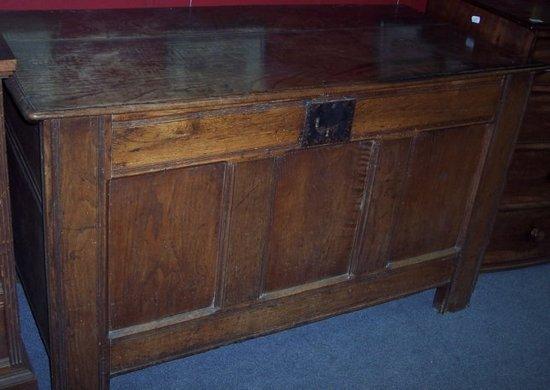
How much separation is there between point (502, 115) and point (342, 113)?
2.05 ft

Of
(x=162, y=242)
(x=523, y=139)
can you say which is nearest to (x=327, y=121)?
(x=162, y=242)

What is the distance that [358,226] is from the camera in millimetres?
2088

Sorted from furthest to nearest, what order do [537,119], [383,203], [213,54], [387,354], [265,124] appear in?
[537,119]
[387,354]
[383,203]
[213,54]
[265,124]

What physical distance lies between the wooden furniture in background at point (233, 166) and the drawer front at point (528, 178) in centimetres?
22

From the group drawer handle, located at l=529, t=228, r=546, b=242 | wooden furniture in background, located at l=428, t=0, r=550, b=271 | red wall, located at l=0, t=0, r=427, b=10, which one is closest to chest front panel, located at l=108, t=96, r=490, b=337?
wooden furniture in background, located at l=428, t=0, r=550, b=271

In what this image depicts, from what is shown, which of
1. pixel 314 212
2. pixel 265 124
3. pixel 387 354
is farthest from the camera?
pixel 387 354

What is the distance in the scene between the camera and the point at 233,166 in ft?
5.75

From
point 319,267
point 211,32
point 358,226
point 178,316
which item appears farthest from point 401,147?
point 178,316

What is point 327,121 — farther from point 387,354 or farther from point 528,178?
point 528,178

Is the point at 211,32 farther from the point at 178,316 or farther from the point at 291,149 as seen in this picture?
the point at 178,316

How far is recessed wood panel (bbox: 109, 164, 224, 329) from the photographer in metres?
1.68

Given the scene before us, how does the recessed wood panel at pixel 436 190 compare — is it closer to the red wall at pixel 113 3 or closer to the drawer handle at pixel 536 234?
the drawer handle at pixel 536 234

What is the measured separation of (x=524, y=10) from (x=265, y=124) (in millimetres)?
1149

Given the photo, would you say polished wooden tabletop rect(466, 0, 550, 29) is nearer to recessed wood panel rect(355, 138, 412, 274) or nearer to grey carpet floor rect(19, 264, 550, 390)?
recessed wood panel rect(355, 138, 412, 274)
